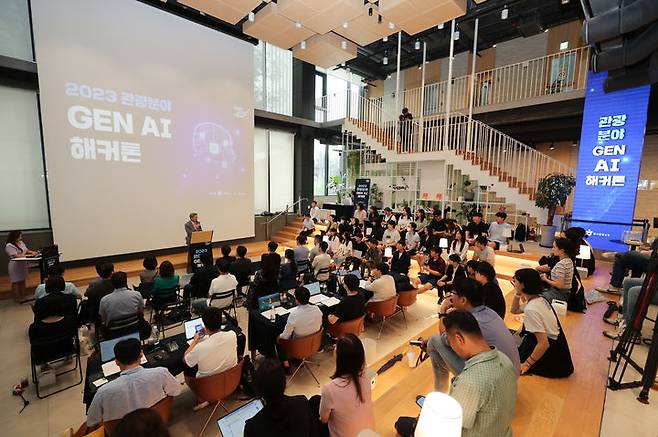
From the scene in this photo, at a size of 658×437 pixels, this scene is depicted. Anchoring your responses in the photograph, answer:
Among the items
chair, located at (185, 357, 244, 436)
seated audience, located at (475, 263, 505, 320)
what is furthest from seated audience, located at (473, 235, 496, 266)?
chair, located at (185, 357, 244, 436)

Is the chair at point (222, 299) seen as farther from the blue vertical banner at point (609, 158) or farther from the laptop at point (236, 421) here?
the blue vertical banner at point (609, 158)

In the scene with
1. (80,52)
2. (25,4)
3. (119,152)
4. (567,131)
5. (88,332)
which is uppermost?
(25,4)

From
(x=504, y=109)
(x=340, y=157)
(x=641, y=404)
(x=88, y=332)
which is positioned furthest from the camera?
(x=340, y=157)

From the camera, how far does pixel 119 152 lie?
7168 mm

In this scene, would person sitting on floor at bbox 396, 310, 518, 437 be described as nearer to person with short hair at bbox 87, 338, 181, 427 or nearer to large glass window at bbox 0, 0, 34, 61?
person with short hair at bbox 87, 338, 181, 427

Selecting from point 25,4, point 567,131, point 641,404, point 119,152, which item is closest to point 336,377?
point 641,404

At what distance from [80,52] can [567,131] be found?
14074 millimetres

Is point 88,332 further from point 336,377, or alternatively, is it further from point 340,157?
point 340,157

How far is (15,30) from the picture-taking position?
21.1 feet

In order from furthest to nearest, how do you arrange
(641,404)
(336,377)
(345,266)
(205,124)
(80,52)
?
(205,124)
(345,266)
(80,52)
(641,404)
(336,377)

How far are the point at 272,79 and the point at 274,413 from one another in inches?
480

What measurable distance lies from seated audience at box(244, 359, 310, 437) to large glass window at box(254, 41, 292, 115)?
11.1 meters

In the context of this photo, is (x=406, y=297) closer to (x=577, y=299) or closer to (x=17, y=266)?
(x=577, y=299)

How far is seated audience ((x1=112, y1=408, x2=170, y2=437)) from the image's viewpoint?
1.07 m
